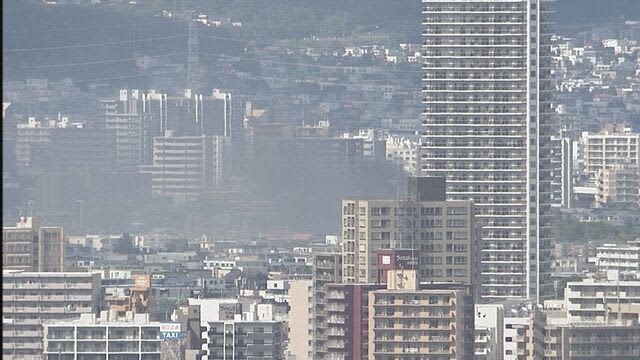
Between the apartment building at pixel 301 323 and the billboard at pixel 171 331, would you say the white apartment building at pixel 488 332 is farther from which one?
the billboard at pixel 171 331

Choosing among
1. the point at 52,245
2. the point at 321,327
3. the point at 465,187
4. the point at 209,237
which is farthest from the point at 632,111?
the point at 321,327

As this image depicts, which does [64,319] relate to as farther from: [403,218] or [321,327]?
[403,218]

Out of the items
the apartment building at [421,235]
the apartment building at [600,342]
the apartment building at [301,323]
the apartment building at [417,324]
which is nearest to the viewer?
the apartment building at [600,342]

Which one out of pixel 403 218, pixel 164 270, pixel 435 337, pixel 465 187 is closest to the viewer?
pixel 435 337

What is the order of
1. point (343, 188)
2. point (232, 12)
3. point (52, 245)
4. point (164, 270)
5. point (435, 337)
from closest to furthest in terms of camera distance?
point (435, 337) < point (52, 245) < point (164, 270) < point (343, 188) < point (232, 12)

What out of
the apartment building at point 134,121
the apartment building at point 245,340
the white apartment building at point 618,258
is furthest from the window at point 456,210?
the apartment building at point 134,121

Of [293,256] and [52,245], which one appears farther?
[293,256]
